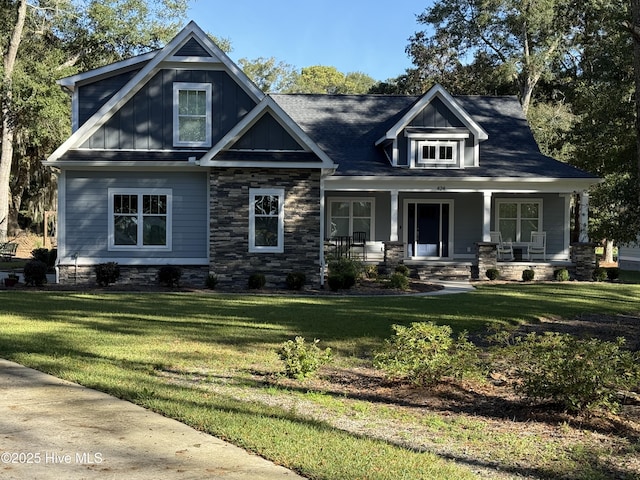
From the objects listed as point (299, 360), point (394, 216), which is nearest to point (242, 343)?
point (299, 360)

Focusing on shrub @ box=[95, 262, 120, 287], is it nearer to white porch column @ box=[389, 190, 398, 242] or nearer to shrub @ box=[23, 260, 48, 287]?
shrub @ box=[23, 260, 48, 287]

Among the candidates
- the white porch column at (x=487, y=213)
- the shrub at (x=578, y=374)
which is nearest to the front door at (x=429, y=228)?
the white porch column at (x=487, y=213)

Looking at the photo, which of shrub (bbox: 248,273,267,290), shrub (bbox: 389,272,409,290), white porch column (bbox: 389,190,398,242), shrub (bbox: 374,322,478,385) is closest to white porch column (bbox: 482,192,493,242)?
white porch column (bbox: 389,190,398,242)

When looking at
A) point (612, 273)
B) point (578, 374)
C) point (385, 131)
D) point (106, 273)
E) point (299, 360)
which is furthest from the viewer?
point (385, 131)

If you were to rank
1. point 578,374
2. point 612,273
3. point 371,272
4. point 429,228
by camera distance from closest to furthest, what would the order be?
point 578,374 < point 371,272 < point 612,273 < point 429,228

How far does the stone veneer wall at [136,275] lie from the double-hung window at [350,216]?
7.44 meters

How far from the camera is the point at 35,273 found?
A: 17062 mm

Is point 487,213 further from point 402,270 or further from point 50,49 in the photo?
point 50,49

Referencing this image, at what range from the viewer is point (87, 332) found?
1020 cm

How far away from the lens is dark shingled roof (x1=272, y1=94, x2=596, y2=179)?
23.6 meters

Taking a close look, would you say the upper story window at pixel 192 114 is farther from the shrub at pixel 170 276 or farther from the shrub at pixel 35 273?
the shrub at pixel 35 273

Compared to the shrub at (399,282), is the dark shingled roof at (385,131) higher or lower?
higher

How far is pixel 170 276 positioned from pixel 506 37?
29.1 meters

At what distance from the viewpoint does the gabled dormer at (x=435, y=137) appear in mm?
24078
